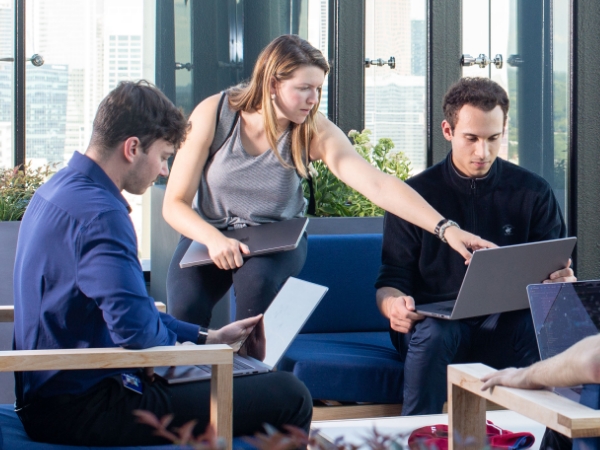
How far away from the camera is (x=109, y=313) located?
68.9 inches

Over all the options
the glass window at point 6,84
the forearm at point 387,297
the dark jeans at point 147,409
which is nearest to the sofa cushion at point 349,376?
the forearm at point 387,297

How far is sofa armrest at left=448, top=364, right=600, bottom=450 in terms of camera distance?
1.37 meters

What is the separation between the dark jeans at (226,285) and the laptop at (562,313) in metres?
0.94

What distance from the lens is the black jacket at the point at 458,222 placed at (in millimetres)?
2865

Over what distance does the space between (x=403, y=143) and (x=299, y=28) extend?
2.97 feet

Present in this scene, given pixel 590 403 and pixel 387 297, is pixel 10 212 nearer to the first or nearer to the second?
pixel 387 297

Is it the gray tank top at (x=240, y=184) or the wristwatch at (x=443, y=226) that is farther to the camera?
the gray tank top at (x=240, y=184)

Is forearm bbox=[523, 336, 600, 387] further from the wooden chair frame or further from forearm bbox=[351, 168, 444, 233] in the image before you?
forearm bbox=[351, 168, 444, 233]

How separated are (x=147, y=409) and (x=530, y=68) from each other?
309 cm

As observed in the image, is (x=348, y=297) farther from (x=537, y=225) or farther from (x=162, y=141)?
(x=162, y=141)

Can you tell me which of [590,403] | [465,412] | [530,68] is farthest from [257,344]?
[530,68]

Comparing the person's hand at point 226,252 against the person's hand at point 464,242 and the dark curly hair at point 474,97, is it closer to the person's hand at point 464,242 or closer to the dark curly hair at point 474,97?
the person's hand at point 464,242

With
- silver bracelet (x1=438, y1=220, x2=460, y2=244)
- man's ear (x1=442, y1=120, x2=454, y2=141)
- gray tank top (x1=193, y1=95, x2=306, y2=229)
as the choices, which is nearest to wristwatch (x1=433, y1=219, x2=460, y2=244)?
silver bracelet (x1=438, y1=220, x2=460, y2=244)

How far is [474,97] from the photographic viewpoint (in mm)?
2871
